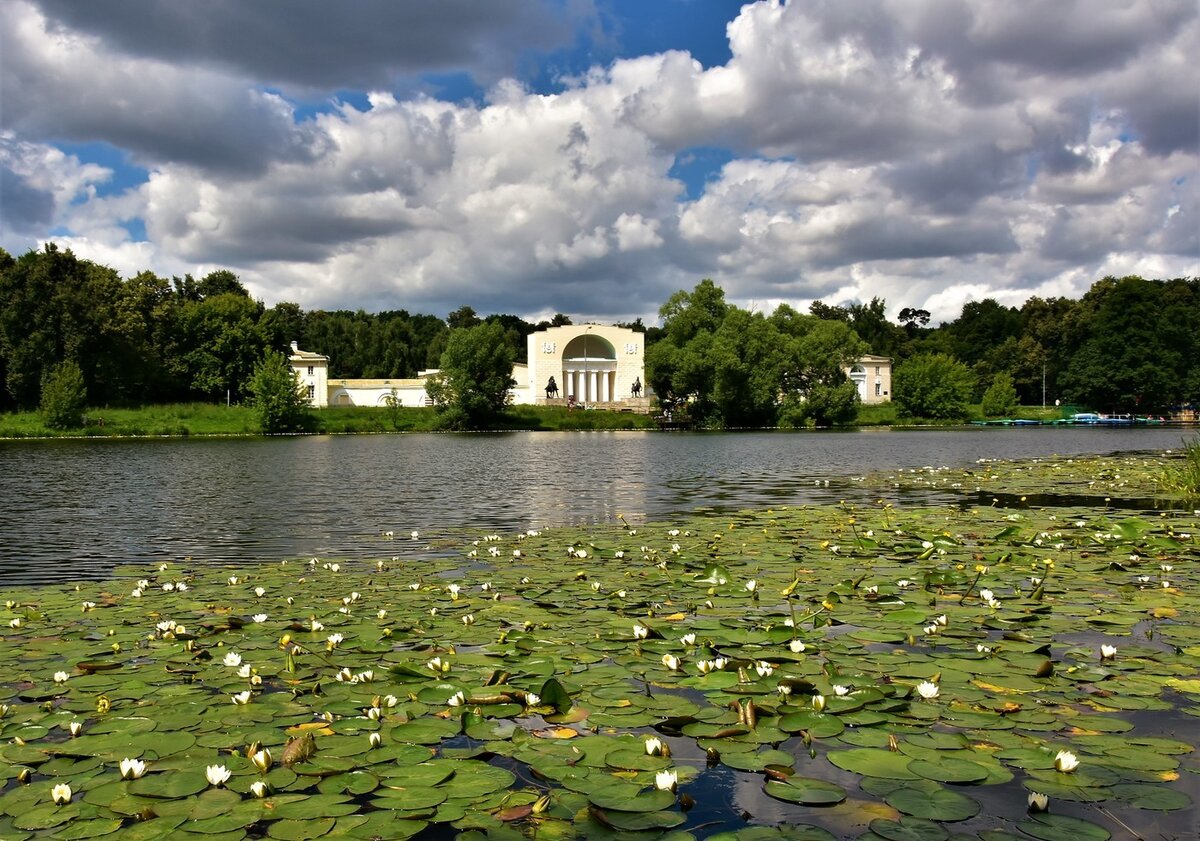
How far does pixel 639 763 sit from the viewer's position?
16.7ft

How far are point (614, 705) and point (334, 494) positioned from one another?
19994 millimetres

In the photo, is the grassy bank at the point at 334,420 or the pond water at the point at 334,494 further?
the grassy bank at the point at 334,420

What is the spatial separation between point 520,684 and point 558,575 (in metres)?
4.87

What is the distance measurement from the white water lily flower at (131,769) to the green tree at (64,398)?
242ft

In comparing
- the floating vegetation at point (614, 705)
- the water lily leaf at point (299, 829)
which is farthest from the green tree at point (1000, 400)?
the water lily leaf at point (299, 829)

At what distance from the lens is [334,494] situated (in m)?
24.7

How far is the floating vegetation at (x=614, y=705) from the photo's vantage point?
452cm

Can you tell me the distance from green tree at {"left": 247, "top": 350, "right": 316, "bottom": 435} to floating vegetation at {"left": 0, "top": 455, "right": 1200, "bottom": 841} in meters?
70.4

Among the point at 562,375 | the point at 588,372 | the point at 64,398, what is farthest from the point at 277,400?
the point at 588,372

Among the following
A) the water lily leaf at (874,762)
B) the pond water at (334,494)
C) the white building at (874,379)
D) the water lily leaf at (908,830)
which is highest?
the white building at (874,379)

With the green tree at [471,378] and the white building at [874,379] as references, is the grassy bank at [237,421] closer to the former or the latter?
the green tree at [471,378]

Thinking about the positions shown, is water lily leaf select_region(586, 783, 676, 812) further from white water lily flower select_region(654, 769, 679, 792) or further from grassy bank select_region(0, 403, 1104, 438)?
grassy bank select_region(0, 403, 1104, 438)

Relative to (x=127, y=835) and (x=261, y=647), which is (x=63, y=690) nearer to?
(x=261, y=647)

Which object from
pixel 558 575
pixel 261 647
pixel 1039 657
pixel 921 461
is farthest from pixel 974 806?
pixel 921 461
